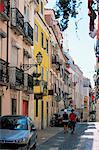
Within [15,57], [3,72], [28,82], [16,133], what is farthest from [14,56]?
[16,133]

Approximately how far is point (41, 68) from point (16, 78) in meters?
14.3

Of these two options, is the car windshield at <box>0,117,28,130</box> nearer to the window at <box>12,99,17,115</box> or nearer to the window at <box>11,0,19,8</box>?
the window at <box>12,99,17,115</box>

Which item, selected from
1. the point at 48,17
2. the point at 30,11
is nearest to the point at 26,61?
the point at 30,11

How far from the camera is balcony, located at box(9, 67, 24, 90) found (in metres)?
25.0

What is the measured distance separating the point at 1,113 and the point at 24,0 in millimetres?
10035

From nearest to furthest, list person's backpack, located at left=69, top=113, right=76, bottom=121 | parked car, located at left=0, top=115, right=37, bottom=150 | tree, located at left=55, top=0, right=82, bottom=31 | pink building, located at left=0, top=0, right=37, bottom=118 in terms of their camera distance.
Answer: tree, located at left=55, top=0, right=82, bottom=31 < parked car, located at left=0, top=115, right=37, bottom=150 < pink building, located at left=0, top=0, right=37, bottom=118 < person's backpack, located at left=69, top=113, right=76, bottom=121

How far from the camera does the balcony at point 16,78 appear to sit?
25.0 meters

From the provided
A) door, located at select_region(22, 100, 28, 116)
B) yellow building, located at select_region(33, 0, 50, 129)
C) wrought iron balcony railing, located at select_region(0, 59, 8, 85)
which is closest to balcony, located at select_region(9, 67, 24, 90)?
wrought iron balcony railing, located at select_region(0, 59, 8, 85)

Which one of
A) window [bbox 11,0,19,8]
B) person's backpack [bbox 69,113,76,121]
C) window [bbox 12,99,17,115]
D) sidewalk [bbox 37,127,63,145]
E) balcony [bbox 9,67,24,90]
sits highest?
window [bbox 11,0,19,8]

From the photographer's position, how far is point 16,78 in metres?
26.1

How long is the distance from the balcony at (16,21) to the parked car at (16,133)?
10.1m

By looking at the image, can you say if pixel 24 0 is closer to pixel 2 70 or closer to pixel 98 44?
pixel 98 44

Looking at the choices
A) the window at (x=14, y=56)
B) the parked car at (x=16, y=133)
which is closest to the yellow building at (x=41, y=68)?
the window at (x=14, y=56)

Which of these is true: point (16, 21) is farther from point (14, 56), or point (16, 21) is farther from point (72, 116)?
point (72, 116)
